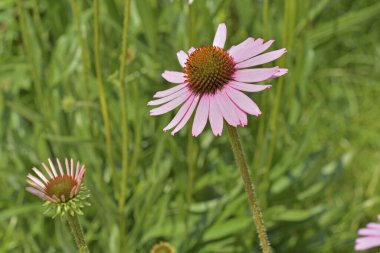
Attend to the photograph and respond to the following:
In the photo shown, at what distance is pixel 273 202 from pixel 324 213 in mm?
128

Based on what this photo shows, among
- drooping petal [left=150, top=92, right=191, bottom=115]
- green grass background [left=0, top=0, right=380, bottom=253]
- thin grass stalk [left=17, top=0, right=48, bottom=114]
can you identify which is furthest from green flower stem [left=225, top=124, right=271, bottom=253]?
thin grass stalk [left=17, top=0, right=48, bottom=114]

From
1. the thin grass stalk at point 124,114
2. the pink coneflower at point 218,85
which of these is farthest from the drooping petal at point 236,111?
the thin grass stalk at point 124,114

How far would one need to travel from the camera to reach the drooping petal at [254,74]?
2.28ft

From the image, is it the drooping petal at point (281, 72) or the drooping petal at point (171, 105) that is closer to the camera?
the drooping petal at point (281, 72)

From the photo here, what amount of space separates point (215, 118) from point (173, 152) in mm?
750

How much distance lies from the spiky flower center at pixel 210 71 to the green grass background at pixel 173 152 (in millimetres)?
403

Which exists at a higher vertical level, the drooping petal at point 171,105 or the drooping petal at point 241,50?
the drooping petal at point 241,50

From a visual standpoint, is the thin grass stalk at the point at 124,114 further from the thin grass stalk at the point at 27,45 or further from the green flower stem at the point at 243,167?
the green flower stem at the point at 243,167

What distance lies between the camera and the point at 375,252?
4.95 ft

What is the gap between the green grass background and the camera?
138cm

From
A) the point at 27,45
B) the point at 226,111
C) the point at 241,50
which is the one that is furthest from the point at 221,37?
the point at 27,45

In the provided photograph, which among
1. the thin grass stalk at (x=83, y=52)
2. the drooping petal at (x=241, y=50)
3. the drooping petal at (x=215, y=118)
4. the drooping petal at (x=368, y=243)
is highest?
the thin grass stalk at (x=83, y=52)

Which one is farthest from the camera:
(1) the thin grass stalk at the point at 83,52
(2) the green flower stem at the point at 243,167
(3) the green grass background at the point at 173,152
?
(3) the green grass background at the point at 173,152

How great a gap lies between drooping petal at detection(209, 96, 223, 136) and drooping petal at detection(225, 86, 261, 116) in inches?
0.9
